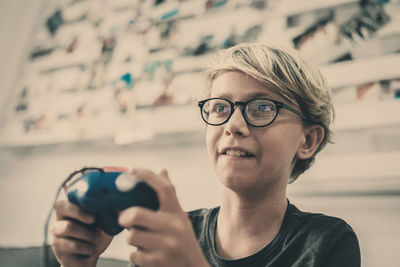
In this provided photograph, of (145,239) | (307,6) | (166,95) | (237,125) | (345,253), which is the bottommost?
(345,253)

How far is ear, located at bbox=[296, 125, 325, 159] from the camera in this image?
2.13 feet

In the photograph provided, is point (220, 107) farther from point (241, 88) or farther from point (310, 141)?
point (310, 141)

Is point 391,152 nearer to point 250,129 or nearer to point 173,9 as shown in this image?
point 250,129

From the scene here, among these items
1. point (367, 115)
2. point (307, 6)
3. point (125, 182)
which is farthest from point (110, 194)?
point (307, 6)

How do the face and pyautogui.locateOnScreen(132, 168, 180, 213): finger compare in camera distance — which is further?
the face

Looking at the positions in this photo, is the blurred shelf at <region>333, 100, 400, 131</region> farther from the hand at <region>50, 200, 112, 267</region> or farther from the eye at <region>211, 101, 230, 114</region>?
the hand at <region>50, 200, 112, 267</region>

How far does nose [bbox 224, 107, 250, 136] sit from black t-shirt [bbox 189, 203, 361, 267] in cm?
21

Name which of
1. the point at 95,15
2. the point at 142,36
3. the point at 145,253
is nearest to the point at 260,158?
the point at 145,253

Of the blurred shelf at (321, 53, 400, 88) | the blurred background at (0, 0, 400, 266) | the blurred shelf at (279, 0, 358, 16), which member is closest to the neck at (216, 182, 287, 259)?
the blurred background at (0, 0, 400, 266)

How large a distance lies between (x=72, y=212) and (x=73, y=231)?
4cm

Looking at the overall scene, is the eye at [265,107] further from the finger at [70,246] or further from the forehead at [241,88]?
the finger at [70,246]

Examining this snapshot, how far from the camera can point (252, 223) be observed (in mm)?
621

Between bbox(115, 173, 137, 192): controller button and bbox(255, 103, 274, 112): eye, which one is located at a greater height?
bbox(255, 103, 274, 112): eye

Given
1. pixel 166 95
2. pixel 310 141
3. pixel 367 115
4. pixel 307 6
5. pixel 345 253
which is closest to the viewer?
pixel 345 253
